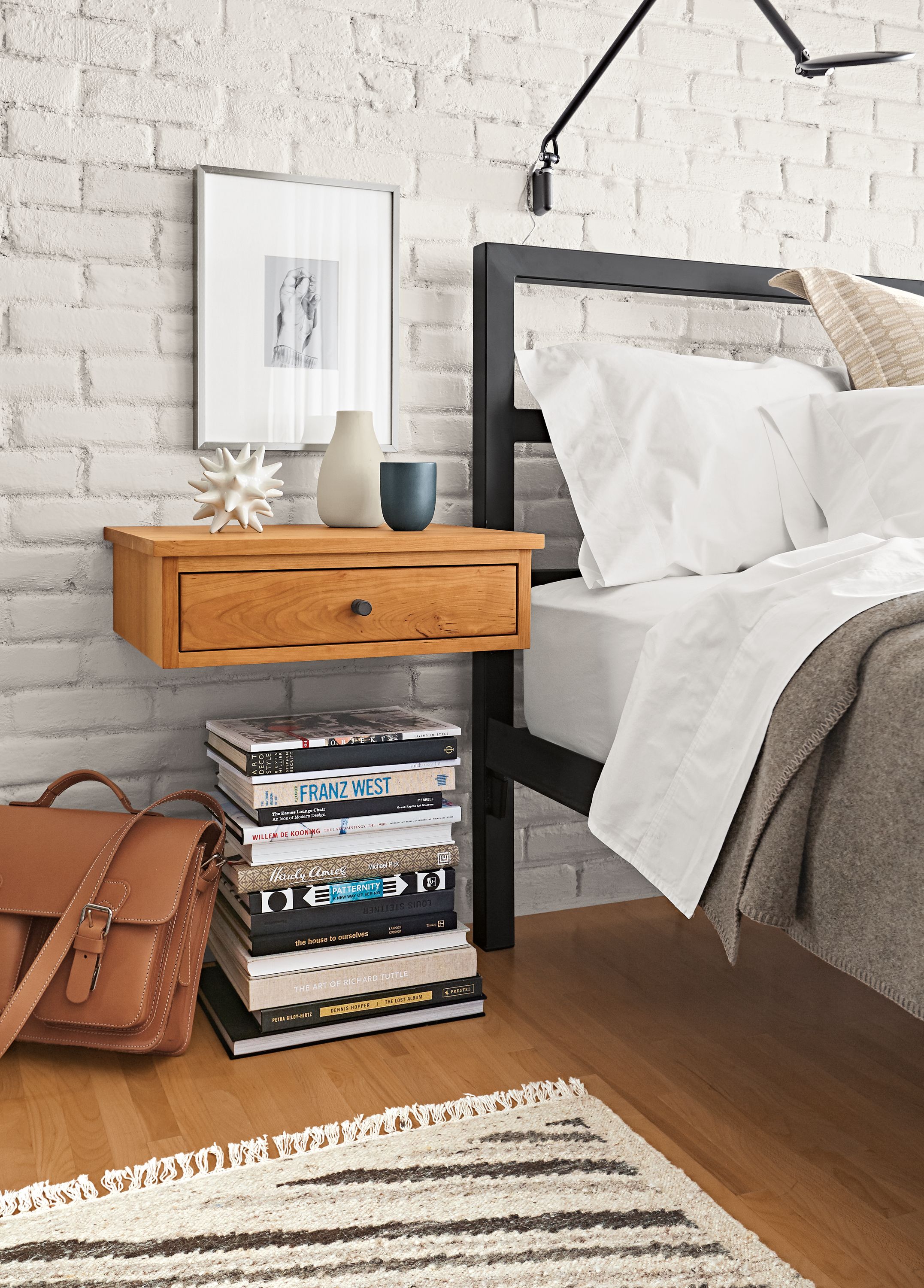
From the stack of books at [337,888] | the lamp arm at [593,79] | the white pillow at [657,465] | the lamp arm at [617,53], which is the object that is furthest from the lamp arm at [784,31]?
the stack of books at [337,888]

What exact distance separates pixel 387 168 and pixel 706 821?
4.21 ft

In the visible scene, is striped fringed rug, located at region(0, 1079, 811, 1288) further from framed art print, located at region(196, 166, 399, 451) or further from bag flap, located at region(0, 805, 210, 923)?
framed art print, located at region(196, 166, 399, 451)

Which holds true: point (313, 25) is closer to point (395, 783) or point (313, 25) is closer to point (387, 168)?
point (387, 168)

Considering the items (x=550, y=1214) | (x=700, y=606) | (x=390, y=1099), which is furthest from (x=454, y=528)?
(x=550, y=1214)

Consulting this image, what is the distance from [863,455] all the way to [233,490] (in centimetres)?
94

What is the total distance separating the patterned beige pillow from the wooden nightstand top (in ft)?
2.21

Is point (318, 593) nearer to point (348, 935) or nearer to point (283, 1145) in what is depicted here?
point (348, 935)

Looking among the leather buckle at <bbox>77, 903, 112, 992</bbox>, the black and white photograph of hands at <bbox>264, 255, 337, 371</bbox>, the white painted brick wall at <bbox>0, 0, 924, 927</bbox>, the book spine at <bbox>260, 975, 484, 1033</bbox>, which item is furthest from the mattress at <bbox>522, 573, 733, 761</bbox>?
the leather buckle at <bbox>77, 903, 112, 992</bbox>

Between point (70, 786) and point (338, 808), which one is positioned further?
point (70, 786)

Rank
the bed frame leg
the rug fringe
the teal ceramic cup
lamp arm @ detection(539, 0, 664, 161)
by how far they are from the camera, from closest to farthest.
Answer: the rug fringe, the teal ceramic cup, lamp arm @ detection(539, 0, 664, 161), the bed frame leg

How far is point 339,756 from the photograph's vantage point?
161 cm

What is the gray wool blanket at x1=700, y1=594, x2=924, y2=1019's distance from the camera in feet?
3.45

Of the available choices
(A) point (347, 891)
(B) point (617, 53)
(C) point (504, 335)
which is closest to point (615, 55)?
(B) point (617, 53)

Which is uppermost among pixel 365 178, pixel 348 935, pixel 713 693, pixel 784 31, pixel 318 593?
pixel 784 31
